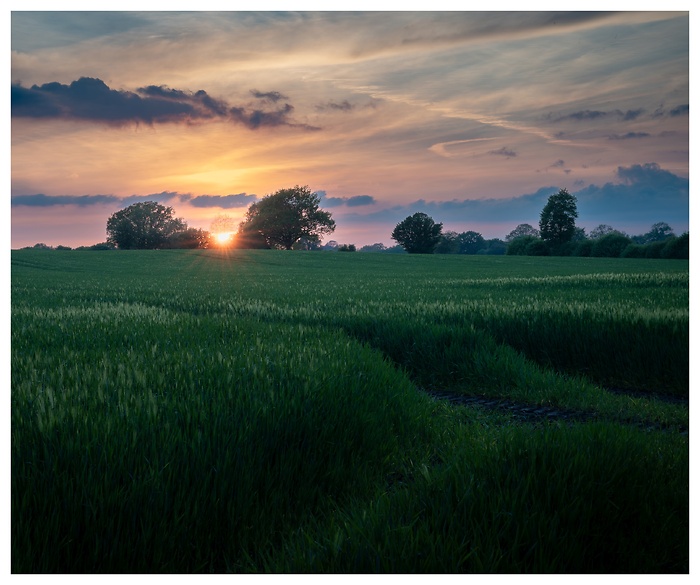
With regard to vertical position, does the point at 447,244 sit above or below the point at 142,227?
below

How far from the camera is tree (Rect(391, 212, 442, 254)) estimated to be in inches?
3484

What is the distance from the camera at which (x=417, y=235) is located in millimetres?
88625

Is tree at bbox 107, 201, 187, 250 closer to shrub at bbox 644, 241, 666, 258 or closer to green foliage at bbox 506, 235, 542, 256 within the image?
green foliage at bbox 506, 235, 542, 256

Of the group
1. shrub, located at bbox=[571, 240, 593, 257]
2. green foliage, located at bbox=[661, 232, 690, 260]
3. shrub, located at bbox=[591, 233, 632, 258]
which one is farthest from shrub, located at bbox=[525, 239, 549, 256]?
green foliage, located at bbox=[661, 232, 690, 260]

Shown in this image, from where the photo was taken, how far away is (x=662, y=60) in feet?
16.9

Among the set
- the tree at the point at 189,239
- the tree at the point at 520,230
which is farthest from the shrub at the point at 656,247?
the tree at the point at 189,239

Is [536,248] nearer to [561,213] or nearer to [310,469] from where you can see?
[561,213]

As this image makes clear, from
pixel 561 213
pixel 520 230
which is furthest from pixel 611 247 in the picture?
pixel 520 230

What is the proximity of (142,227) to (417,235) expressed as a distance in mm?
47264

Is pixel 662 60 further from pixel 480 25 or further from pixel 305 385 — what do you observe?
pixel 305 385

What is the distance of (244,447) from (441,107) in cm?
420

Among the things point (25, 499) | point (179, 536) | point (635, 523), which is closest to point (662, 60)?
point (635, 523)

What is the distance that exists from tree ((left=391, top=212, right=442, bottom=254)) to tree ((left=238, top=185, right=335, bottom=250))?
25620 millimetres

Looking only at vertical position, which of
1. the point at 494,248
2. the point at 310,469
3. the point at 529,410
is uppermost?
the point at 494,248
